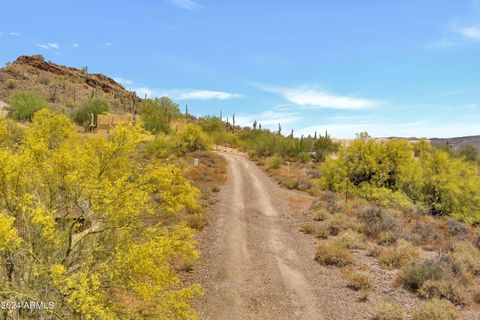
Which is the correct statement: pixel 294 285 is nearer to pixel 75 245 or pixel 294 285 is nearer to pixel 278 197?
pixel 75 245

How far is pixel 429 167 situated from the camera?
21578mm

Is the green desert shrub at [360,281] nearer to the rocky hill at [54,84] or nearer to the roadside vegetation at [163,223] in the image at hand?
the roadside vegetation at [163,223]

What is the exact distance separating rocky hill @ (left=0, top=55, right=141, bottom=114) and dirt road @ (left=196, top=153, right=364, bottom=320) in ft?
175

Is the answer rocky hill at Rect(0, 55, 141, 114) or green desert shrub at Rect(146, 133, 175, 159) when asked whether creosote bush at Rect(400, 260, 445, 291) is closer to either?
green desert shrub at Rect(146, 133, 175, 159)

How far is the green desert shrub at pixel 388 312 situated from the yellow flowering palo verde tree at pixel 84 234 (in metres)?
5.55

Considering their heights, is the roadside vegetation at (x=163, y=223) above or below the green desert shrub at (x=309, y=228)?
above

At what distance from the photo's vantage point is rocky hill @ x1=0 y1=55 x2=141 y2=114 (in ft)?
235

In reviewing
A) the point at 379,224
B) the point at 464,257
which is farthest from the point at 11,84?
the point at 464,257

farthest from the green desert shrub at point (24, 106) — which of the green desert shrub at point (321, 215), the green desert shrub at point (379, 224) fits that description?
the green desert shrub at point (379, 224)

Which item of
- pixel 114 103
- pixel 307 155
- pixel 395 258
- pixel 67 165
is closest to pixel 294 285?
pixel 395 258

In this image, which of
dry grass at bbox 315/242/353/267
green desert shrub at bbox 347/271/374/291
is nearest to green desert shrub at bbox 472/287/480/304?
green desert shrub at bbox 347/271/374/291

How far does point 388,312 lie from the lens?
9469 millimetres

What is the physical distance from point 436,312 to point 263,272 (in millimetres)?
5376

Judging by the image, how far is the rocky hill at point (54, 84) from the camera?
71.7m
